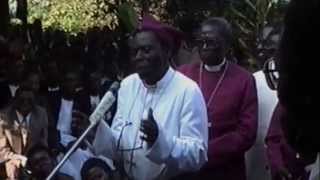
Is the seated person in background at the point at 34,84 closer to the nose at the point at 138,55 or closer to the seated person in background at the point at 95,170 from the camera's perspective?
the seated person in background at the point at 95,170

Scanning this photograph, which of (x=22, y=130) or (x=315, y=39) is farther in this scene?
(x=22, y=130)

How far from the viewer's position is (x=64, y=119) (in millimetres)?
7941

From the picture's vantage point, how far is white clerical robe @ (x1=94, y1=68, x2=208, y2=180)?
199 inches

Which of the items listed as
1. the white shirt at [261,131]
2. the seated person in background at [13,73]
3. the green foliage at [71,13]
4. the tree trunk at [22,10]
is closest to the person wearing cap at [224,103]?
the white shirt at [261,131]

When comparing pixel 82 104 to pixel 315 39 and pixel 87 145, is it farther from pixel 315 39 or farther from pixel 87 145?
pixel 315 39

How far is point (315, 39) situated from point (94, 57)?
420 inches

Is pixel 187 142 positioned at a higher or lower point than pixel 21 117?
higher

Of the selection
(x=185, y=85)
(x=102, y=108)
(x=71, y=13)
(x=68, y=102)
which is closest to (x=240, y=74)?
(x=185, y=85)

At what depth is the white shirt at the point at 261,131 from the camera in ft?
20.9

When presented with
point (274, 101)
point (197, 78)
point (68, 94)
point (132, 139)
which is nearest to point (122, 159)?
point (132, 139)

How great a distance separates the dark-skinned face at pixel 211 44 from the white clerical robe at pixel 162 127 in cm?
78

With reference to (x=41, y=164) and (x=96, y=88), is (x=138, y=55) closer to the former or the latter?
(x=41, y=164)

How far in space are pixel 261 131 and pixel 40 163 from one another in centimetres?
160

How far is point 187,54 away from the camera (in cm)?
891
